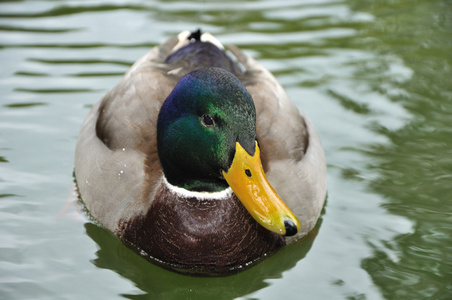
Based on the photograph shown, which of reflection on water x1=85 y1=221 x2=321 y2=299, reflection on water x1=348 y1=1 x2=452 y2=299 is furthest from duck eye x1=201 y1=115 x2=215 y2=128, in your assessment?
reflection on water x1=348 y1=1 x2=452 y2=299

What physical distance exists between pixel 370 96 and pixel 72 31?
3.32 meters

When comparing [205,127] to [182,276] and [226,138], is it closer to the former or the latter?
[226,138]

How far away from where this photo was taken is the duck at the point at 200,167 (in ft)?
14.6

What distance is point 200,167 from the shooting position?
→ 466 centimetres

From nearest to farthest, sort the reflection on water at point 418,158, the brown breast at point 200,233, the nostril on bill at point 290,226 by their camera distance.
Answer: the nostril on bill at point 290,226
the brown breast at point 200,233
the reflection on water at point 418,158

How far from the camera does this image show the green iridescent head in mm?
4422

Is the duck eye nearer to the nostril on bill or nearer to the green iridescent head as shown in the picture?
the green iridescent head

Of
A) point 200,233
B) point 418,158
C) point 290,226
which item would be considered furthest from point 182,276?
point 418,158

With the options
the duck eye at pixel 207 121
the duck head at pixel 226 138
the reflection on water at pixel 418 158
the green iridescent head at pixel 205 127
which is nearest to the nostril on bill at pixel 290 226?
the duck head at pixel 226 138

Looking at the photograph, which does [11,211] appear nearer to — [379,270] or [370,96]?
[379,270]

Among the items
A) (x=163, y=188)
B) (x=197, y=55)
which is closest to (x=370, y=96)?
(x=197, y=55)

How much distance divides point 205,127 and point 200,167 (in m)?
0.28

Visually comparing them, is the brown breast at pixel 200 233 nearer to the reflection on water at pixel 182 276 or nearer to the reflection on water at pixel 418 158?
the reflection on water at pixel 182 276

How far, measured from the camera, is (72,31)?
8.23 m
